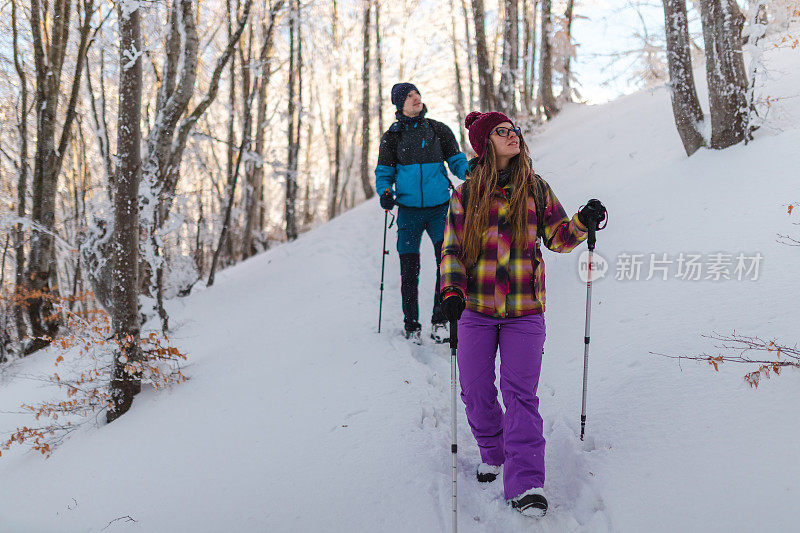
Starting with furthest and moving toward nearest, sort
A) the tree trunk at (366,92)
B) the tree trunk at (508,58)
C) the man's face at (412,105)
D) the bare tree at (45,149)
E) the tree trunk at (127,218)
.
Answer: the tree trunk at (366,92)
the tree trunk at (508,58)
the bare tree at (45,149)
the man's face at (412,105)
the tree trunk at (127,218)

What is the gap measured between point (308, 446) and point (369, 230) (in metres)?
7.38

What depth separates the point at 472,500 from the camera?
2.75 metres

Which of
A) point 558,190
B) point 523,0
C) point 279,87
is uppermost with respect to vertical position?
point 523,0

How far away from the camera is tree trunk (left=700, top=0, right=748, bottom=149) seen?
549 centimetres

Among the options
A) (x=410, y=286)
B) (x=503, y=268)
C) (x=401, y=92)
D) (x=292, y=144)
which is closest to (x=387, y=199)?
(x=410, y=286)

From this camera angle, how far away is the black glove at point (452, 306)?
2.51 m

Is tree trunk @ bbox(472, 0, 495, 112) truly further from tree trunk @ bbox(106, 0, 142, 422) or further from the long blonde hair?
the long blonde hair

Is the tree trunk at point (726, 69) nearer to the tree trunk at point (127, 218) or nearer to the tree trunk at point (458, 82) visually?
the tree trunk at point (127, 218)

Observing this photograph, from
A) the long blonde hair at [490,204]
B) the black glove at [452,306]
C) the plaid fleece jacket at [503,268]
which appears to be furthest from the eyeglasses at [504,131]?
the black glove at [452,306]

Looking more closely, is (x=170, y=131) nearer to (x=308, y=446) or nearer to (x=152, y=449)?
(x=152, y=449)

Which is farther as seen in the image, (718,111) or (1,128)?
(1,128)

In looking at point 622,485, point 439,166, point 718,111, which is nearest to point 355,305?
point 439,166

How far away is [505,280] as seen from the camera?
105 inches

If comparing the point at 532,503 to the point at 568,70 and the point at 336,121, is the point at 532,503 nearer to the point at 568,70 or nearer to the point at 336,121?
the point at 568,70
